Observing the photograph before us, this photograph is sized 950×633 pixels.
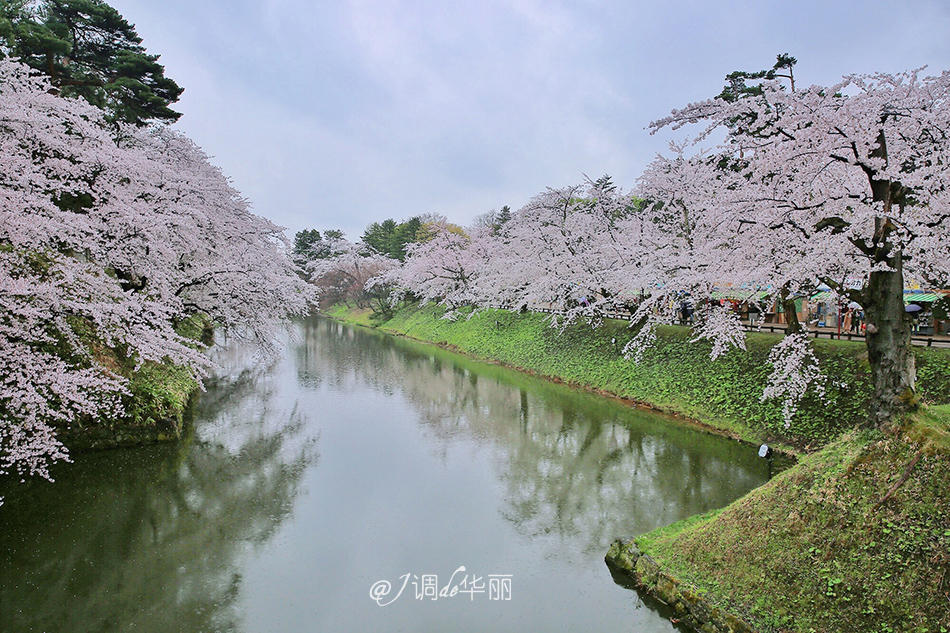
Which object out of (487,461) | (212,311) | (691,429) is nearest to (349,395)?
(212,311)

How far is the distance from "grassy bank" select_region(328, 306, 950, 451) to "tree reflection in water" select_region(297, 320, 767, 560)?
0.87 m

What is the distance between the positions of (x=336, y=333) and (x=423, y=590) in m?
34.6

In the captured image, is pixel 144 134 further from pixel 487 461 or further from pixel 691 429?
pixel 691 429

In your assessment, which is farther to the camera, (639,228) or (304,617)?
(639,228)

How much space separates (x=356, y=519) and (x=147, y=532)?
341cm

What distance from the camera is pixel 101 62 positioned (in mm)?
16500

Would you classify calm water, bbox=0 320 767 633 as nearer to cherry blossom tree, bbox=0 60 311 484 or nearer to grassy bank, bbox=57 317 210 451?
grassy bank, bbox=57 317 210 451

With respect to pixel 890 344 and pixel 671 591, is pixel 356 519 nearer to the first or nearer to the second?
pixel 671 591

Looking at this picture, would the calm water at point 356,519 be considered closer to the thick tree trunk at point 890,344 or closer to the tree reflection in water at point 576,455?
the tree reflection in water at point 576,455

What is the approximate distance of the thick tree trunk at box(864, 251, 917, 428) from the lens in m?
6.71

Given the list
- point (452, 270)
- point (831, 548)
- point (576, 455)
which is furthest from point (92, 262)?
point (452, 270)

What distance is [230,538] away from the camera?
7.92m

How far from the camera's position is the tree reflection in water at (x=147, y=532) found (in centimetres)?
616

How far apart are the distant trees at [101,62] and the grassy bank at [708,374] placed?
57.9 feet
